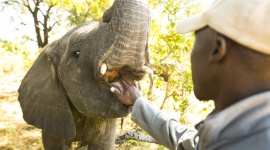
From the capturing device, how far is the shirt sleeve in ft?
5.82

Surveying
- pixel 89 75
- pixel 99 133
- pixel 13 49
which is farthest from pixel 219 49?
pixel 13 49

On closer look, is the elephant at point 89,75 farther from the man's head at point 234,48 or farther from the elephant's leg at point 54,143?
the man's head at point 234,48

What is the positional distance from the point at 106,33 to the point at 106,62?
21 centimetres

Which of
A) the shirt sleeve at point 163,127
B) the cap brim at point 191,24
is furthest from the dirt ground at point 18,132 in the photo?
the cap brim at point 191,24

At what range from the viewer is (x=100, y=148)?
343cm

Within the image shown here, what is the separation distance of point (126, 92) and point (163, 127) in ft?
1.69

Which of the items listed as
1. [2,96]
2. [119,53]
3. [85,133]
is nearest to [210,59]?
[119,53]

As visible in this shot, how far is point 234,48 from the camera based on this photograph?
1.08 meters

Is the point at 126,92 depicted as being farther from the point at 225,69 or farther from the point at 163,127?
the point at 225,69

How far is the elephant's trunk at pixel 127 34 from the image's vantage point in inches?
85.2

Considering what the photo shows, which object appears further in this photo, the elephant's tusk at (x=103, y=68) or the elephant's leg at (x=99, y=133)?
the elephant's leg at (x=99, y=133)

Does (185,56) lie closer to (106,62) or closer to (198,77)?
(106,62)

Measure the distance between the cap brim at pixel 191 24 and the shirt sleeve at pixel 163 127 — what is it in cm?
65

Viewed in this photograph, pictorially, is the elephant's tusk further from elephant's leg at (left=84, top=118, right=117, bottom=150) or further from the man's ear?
the man's ear
